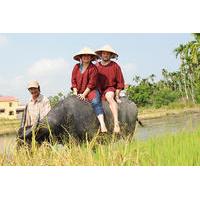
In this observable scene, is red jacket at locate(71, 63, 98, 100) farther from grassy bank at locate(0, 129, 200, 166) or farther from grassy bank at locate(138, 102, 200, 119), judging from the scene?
grassy bank at locate(138, 102, 200, 119)

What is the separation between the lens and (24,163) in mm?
5035

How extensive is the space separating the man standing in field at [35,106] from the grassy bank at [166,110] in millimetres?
755

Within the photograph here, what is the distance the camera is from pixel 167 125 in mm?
5402

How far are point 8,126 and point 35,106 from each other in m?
0.26

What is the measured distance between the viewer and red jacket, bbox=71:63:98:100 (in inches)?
204

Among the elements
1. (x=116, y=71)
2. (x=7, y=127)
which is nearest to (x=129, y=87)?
(x=116, y=71)

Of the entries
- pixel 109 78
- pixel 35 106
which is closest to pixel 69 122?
pixel 35 106

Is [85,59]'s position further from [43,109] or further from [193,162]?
[193,162]

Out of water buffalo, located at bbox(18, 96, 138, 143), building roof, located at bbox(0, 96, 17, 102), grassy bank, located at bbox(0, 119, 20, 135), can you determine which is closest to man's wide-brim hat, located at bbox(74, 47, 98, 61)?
water buffalo, located at bbox(18, 96, 138, 143)

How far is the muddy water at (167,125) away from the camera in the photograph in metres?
5.33

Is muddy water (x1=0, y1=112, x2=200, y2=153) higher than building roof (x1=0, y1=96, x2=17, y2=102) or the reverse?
the reverse

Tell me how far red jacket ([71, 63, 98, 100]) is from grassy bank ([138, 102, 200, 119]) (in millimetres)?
519
